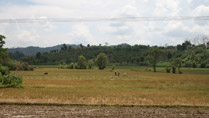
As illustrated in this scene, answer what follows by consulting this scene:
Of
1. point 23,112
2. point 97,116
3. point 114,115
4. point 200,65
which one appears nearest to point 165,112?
point 114,115

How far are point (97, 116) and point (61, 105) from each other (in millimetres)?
7011

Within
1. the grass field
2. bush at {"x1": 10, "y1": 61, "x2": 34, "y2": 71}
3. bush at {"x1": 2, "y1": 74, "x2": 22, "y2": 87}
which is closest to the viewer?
the grass field

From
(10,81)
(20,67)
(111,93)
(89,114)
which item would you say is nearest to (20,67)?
(20,67)

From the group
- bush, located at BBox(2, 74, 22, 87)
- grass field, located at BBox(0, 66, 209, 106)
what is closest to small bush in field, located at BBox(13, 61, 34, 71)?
grass field, located at BBox(0, 66, 209, 106)

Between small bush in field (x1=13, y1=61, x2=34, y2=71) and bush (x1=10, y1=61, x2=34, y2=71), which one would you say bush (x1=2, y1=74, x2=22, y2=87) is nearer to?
bush (x1=10, y1=61, x2=34, y2=71)

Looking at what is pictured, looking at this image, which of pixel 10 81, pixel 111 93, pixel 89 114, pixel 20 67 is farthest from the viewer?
pixel 20 67

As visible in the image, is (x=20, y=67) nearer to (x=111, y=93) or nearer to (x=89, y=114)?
(x=111, y=93)

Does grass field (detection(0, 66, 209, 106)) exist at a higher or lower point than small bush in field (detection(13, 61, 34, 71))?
lower

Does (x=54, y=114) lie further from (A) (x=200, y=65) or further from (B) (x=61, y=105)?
(A) (x=200, y=65)

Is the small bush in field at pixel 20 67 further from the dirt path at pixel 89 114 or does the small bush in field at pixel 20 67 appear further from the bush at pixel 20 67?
the dirt path at pixel 89 114

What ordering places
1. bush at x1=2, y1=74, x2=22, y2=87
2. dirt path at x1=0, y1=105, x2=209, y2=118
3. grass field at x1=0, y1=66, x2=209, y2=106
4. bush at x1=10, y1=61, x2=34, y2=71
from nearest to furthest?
dirt path at x1=0, y1=105, x2=209, y2=118
grass field at x1=0, y1=66, x2=209, y2=106
bush at x1=2, y1=74, x2=22, y2=87
bush at x1=10, y1=61, x2=34, y2=71

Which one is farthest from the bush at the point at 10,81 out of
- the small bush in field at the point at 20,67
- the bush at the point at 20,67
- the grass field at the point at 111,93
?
the small bush in field at the point at 20,67

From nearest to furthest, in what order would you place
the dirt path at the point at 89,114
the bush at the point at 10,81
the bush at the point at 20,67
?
the dirt path at the point at 89,114 < the bush at the point at 10,81 < the bush at the point at 20,67

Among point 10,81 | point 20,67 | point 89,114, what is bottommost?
point 89,114
